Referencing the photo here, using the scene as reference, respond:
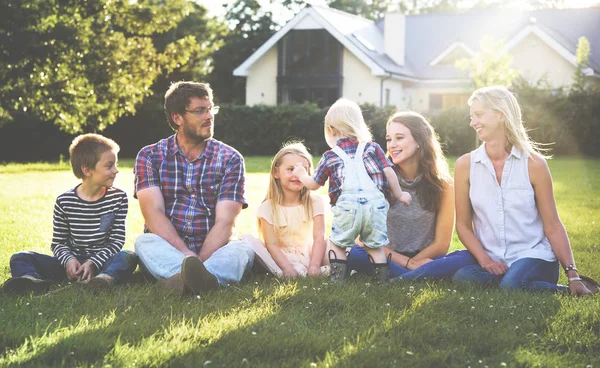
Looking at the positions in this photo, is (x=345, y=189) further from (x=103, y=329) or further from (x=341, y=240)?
(x=103, y=329)

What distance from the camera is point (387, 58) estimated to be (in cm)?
3775

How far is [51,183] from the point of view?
15312 mm

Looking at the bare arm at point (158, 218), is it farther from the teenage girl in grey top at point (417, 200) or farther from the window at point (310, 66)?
the window at point (310, 66)

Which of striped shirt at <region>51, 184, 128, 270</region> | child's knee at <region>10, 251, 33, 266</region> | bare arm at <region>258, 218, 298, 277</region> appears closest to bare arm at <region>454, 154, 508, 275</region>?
bare arm at <region>258, 218, 298, 277</region>

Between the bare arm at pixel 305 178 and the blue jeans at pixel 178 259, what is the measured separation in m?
0.67

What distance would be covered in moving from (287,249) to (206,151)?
1062 millimetres

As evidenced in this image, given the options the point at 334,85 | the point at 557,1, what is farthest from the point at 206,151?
the point at 557,1

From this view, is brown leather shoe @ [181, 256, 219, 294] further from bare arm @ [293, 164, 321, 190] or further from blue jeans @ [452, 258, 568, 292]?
blue jeans @ [452, 258, 568, 292]

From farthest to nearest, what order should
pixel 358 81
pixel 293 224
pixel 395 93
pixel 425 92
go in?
pixel 425 92 < pixel 395 93 < pixel 358 81 < pixel 293 224

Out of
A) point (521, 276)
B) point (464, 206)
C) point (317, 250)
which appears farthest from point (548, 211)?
point (317, 250)

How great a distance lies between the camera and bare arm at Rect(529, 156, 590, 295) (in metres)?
5.20

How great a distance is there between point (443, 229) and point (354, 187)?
0.96 meters

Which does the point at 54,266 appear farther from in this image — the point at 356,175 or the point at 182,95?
the point at 356,175

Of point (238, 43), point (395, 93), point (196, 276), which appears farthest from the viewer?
point (238, 43)
